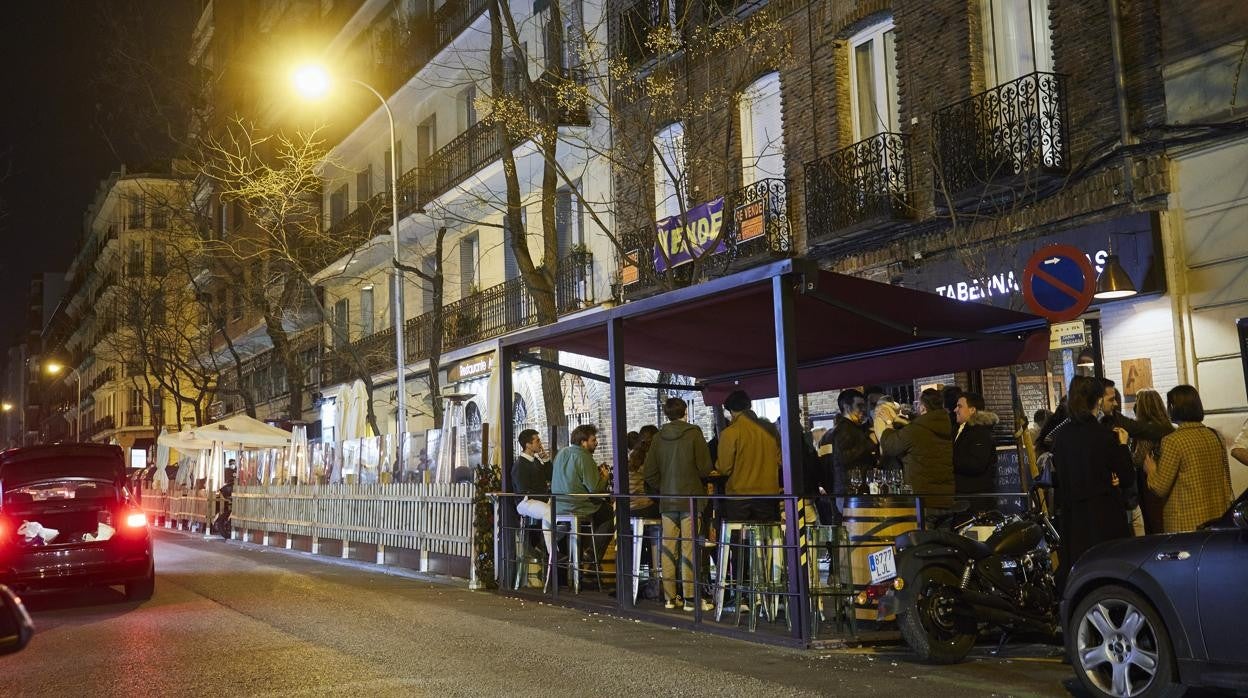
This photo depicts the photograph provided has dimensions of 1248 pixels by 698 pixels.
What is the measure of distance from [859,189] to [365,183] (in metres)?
23.7

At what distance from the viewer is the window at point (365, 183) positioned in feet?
125

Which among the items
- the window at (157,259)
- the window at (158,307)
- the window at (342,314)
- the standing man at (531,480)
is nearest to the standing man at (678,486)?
the standing man at (531,480)

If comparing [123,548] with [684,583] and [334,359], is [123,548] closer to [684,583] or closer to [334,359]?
[684,583]

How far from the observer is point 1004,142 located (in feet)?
51.8

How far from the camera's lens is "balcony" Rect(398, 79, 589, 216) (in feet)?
80.7

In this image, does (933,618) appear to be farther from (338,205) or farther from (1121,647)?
(338,205)

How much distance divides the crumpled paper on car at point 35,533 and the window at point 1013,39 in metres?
13.3

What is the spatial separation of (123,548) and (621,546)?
6025 millimetres

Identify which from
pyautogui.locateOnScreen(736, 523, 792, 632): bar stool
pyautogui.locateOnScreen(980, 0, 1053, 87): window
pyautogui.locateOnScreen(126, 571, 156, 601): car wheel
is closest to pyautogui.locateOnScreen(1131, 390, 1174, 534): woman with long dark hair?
pyautogui.locateOnScreen(736, 523, 792, 632): bar stool

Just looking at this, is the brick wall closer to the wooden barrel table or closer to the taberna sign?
the taberna sign

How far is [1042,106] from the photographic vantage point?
1556 cm

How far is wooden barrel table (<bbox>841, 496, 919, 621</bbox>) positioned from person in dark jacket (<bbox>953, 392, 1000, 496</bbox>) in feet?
2.81

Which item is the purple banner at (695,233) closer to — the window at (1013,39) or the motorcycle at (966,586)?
the window at (1013,39)

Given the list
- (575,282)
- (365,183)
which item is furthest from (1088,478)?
(365,183)
